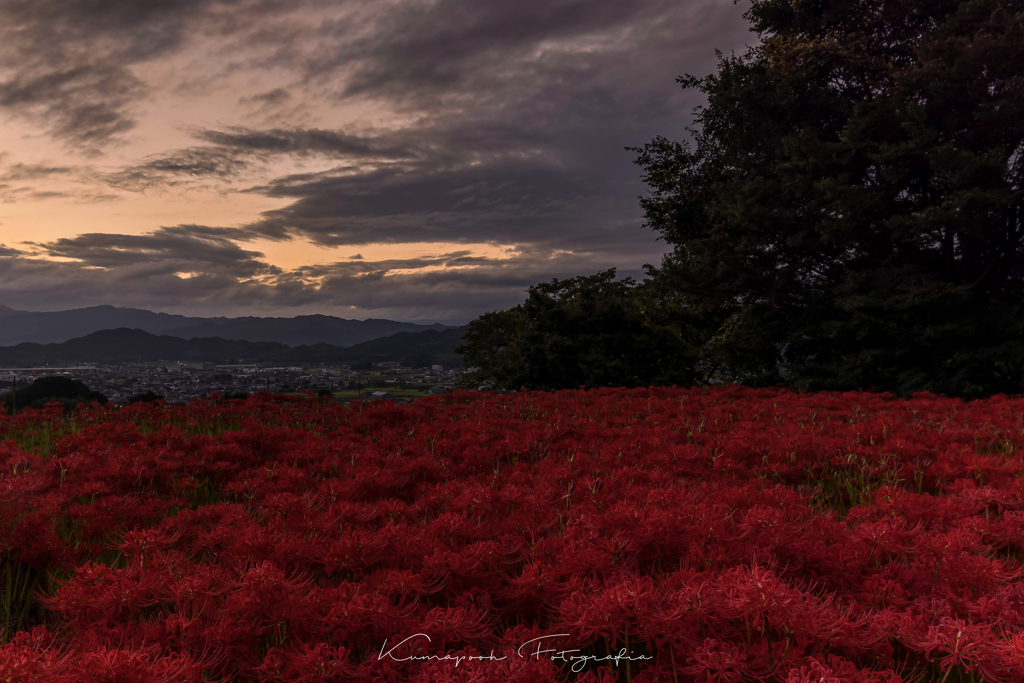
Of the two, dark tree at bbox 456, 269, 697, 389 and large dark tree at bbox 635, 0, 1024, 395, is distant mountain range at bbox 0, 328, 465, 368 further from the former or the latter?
large dark tree at bbox 635, 0, 1024, 395

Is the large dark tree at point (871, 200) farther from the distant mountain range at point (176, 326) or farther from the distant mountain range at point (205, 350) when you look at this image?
the distant mountain range at point (176, 326)

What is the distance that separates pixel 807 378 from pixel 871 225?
Result: 168 inches

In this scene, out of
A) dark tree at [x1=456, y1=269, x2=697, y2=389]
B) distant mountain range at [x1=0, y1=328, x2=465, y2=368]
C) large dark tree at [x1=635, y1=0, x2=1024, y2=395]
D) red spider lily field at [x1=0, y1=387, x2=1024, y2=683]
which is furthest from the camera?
distant mountain range at [x1=0, y1=328, x2=465, y2=368]

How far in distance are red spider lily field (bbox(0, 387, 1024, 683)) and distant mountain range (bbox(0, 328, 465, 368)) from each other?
30729 millimetres

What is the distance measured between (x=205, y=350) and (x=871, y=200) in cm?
5173

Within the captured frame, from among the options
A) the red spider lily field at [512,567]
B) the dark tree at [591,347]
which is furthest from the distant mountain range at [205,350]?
the red spider lily field at [512,567]

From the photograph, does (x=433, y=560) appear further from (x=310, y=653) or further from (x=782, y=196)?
(x=782, y=196)

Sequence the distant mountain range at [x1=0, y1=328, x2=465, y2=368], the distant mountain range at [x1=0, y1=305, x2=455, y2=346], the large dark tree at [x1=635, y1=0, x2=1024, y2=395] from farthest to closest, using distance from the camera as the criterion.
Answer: the distant mountain range at [x1=0, y1=305, x2=455, y2=346] < the distant mountain range at [x1=0, y1=328, x2=465, y2=368] < the large dark tree at [x1=635, y1=0, x2=1024, y2=395]

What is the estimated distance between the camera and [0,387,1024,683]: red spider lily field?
1.88 m

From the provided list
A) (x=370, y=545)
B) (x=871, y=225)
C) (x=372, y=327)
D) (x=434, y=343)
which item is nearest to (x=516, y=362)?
(x=871, y=225)

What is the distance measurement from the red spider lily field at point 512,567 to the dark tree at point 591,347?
506 inches

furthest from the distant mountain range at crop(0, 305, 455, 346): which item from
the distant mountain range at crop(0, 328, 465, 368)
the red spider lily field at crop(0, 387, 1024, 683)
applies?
the red spider lily field at crop(0, 387, 1024, 683)

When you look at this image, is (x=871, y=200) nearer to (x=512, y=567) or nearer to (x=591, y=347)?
(x=591, y=347)

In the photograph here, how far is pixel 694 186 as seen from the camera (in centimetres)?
2050
